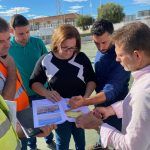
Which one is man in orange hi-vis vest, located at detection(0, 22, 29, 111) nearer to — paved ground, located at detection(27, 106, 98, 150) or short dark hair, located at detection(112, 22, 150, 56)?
short dark hair, located at detection(112, 22, 150, 56)

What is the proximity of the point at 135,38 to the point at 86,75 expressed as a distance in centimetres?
149

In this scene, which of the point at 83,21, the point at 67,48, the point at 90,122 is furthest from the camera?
the point at 83,21

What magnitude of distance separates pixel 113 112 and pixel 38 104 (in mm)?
801

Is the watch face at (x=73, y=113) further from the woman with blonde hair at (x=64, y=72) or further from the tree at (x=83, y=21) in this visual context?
the tree at (x=83, y=21)

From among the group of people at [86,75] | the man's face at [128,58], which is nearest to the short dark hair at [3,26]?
the group of people at [86,75]

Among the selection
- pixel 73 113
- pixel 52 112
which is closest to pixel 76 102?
pixel 73 113

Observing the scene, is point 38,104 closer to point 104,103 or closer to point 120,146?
point 104,103

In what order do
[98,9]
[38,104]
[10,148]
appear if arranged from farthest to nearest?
[98,9]
[38,104]
[10,148]

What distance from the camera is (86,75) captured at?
3.56 m

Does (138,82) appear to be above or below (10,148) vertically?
above

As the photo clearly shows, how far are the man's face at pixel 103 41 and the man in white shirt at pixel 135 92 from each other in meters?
1.19

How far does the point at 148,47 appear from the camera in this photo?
2.12m

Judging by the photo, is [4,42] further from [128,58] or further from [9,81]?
[128,58]

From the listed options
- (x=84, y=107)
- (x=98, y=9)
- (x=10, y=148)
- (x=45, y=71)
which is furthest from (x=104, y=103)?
(x=98, y=9)
